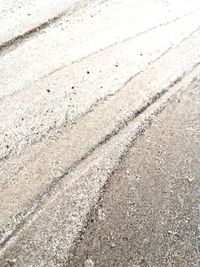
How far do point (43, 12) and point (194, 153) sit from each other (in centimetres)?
261

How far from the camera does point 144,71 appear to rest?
4.49 metres

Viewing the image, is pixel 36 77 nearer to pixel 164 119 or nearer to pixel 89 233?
pixel 164 119

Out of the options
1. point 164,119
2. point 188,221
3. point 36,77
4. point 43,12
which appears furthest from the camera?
point 43,12

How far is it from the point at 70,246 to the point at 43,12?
313 centimetres

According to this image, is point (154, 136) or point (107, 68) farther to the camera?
point (107, 68)

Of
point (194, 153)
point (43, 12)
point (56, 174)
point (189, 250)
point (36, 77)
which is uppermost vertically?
point (43, 12)

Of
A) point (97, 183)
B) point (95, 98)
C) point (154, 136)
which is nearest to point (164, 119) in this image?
point (154, 136)

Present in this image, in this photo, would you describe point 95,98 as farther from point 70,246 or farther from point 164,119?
point 70,246

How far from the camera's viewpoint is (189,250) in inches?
123

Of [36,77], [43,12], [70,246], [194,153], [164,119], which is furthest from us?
[43,12]

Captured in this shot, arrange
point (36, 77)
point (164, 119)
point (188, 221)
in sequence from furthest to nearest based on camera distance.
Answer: point (36, 77) < point (164, 119) < point (188, 221)

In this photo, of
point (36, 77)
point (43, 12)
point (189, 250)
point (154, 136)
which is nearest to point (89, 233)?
point (189, 250)

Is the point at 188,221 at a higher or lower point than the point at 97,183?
lower

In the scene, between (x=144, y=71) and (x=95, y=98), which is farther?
(x=144, y=71)
